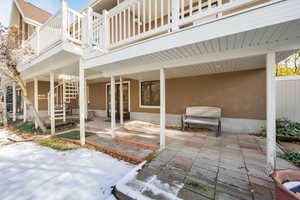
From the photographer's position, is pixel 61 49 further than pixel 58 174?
Yes

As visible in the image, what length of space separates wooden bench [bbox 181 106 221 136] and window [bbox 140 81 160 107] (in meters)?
1.64

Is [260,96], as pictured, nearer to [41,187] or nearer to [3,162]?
[41,187]

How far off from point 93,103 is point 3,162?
5609mm

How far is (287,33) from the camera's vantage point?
1666mm

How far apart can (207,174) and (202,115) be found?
9.46 feet

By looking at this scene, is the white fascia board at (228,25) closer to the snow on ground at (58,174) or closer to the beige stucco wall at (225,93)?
the snow on ground at (58,174)

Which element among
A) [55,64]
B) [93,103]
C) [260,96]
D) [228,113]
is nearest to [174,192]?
[228,113]

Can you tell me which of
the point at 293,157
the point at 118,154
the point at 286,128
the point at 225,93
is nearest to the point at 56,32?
A: the point at 118,154

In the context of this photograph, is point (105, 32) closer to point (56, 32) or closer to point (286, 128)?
point (56, 32)

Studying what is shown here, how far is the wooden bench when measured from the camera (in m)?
4.27

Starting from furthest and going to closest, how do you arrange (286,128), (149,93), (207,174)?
(149,93), (286,128), (207,174)

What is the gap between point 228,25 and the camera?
5.39ft

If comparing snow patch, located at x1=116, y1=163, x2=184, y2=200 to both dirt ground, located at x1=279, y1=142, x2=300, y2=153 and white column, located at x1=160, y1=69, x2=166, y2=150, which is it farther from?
dirt ground, located at x1=279, y1=142, x2=300, y2=153

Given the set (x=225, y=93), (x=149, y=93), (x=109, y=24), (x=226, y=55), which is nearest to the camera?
(x=226, y=55)
